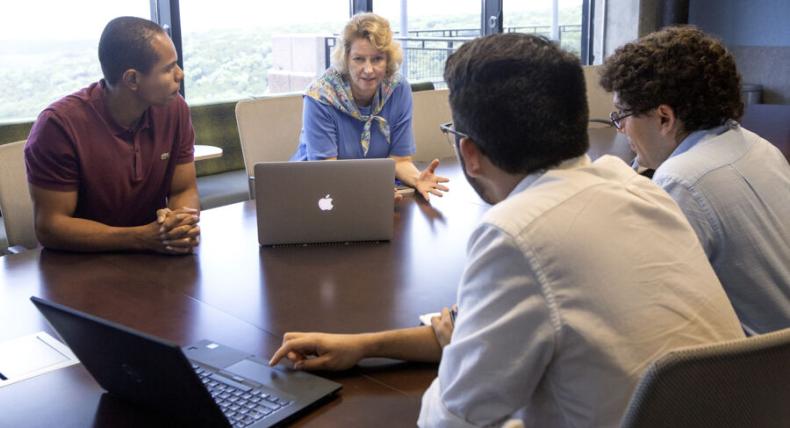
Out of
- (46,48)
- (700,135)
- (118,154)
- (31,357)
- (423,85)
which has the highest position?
(46,48)

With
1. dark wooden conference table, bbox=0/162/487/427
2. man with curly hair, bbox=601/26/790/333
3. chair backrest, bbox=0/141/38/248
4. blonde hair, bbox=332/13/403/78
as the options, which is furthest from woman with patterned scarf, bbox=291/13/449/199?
man with curly hair, bbox=601/26/790/333

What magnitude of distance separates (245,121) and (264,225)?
132cm

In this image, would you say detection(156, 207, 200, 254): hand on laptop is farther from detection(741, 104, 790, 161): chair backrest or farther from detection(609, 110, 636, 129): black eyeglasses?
detection(741, 104, 790, 161): chair backrest

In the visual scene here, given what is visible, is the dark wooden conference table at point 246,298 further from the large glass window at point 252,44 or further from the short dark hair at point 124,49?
the large glass window at point 252,44

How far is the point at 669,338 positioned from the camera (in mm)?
1132

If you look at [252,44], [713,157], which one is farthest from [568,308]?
[252,44]

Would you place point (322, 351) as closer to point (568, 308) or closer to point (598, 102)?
point (568, 308)

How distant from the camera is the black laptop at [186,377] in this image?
46.4 inches

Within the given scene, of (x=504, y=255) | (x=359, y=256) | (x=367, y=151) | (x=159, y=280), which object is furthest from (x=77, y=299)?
(x=367, y=151)

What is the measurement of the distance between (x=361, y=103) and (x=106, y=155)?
A: 1.12m

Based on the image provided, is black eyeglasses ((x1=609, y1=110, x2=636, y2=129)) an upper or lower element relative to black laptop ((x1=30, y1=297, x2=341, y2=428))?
upper

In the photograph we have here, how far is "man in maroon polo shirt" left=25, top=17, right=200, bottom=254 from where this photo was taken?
7.29 ft

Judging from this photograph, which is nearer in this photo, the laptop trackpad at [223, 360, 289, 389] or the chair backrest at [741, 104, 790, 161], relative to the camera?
the laptop trackpad at [223, 360, 289, 389]

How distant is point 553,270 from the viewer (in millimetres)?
1107
